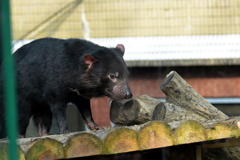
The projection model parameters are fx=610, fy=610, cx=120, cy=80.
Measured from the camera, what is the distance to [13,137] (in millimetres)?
2416

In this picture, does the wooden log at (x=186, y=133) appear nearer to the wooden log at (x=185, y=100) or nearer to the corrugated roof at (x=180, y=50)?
the wooden log at (x=185, y=100)

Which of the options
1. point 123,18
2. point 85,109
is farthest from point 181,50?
point 85,109

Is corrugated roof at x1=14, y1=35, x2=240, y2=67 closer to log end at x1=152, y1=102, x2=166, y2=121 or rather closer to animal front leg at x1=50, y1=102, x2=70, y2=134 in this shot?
animal front leg at x1=50, y1=102, x2=70, y2=134

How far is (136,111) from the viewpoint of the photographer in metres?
5.26

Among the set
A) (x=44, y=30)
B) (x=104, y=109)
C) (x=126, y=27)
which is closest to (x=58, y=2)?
(x=44, y=30)

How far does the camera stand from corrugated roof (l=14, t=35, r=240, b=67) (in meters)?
9.19

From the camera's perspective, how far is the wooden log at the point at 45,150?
13.8 feet

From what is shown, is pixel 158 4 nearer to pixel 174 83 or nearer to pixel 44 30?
pixel 44 30

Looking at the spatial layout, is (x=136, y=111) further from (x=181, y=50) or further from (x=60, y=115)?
(x=181, y=50)

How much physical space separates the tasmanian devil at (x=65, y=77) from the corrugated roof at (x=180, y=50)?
3.32m

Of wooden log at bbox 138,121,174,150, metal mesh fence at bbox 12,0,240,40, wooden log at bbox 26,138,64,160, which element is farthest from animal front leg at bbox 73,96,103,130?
metal mesh fence at bbox 12,0,240,40

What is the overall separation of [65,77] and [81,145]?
1499 mm

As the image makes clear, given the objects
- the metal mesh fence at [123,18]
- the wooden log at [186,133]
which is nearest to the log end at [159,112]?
the wooden log at [186,133]

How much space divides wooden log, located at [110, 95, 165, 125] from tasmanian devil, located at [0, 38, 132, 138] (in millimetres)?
197
